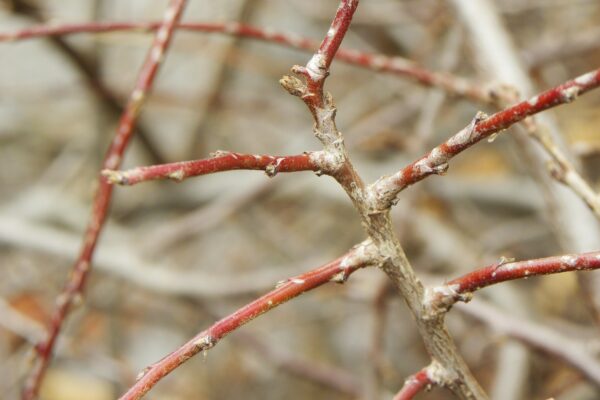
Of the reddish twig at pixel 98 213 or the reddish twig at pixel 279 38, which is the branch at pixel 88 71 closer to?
the reddish twig at pixel 279 38

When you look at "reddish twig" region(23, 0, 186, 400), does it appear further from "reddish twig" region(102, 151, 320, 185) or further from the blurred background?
the blurred background

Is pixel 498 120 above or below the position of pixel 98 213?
below

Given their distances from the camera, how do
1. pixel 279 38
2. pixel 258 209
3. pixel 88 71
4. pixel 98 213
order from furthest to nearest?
1. pixel 258 209
2. pixel 88 71
3. pixel 279 38
4. pixel 98 213

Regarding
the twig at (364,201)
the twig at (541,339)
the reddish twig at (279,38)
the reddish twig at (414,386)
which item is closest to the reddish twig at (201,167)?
the twig at (364,201)

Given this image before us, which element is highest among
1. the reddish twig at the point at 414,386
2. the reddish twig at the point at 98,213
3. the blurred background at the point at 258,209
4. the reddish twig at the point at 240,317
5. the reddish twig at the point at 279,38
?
the blurred background at the point at 258,209

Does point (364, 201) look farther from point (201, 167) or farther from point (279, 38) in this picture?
point (279, 38)

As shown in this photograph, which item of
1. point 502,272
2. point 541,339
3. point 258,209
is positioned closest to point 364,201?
point 502,272

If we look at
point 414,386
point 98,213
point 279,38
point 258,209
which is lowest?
point 414,386

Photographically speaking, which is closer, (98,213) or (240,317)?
(240,317)
